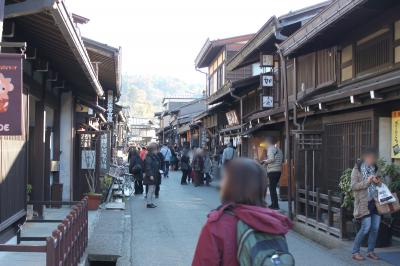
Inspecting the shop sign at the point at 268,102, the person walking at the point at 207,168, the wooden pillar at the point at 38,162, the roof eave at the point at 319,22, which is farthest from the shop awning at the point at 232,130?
the wooden pillar at the point at 38,162

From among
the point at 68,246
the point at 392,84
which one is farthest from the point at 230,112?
the point at 68,246

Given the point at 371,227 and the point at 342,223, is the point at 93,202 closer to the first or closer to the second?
the point at 342,223

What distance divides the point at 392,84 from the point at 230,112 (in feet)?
59.9

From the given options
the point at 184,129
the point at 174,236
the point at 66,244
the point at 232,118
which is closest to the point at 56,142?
the point at 174,236

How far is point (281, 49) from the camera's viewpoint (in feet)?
41.1

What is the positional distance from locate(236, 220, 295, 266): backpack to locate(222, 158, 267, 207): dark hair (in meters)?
0.15

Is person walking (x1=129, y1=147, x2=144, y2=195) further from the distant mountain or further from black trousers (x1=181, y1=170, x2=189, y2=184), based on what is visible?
the distant mountain

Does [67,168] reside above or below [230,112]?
below

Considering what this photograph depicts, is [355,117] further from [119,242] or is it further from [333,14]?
[119,242]

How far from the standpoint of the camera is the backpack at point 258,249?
287 centimetres

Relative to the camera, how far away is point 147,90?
601 feet

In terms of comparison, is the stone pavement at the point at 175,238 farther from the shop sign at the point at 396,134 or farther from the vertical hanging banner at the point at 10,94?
the vertical hanging banner at the point at 10,94

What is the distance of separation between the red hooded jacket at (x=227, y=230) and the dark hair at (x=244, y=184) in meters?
0.05

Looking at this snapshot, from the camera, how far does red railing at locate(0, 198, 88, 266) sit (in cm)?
470
